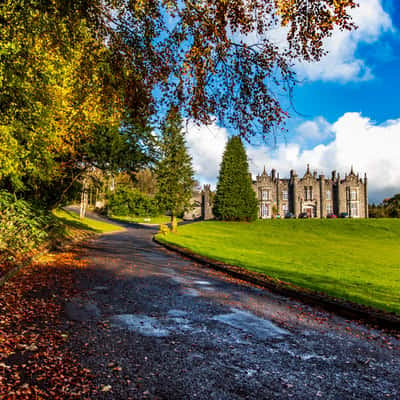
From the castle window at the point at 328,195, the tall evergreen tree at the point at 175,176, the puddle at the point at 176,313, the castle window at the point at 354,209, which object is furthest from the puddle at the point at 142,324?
the castle window at the point at 354,209

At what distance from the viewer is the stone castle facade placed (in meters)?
84.8

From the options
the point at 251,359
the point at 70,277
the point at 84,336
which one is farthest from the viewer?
the point at 70,277

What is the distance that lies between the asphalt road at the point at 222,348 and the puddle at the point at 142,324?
2cm

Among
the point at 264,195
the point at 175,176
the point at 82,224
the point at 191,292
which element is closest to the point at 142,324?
the point at 191,292

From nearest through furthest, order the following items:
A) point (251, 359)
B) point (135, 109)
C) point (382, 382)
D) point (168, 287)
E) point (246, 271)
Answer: point (382, 382), point (251, 359), point (135, 109), point (168, 287), point (246, 271)

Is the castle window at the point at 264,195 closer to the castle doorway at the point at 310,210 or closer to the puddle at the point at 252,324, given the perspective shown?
the castle doorway at the point at 310,210

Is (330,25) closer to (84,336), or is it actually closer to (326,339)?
(326,339)

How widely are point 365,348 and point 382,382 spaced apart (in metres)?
1.40

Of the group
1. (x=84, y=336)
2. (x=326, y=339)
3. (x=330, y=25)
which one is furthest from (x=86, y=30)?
(x=326, y=339)

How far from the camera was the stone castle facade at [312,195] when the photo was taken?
8481 centimetres

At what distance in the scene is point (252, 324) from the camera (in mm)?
6379

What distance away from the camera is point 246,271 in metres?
12.9

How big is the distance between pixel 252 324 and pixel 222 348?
1.56m

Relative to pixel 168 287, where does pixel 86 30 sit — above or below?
above
